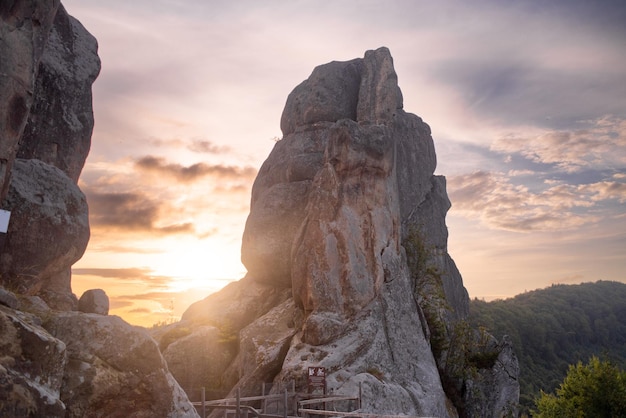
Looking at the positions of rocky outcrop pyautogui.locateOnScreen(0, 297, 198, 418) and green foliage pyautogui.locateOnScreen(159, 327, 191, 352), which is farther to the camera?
green foliage pyautogui.locateOnScreen(159, 327, 191, 352)

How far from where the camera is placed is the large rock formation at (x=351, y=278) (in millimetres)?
29469

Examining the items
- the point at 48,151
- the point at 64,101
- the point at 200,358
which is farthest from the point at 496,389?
the point at 64,101

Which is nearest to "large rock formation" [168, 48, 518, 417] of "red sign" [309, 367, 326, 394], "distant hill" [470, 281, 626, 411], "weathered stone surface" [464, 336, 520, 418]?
"weathered stone surface" [464, 336, 520, 418]

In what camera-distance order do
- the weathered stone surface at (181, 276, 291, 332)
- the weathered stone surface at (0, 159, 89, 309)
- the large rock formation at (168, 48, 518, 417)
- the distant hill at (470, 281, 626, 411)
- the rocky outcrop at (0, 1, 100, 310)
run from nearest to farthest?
the rocky outcrop at (0, 1, 100, 310)
the weathered stone surface at (0, 159, 89, 309)
the large rock formation at (168, 48, 518, 417)
the weathered stone surface at (181, 276, 291, 332)
the distant hill at (470, 281, 626, 411)

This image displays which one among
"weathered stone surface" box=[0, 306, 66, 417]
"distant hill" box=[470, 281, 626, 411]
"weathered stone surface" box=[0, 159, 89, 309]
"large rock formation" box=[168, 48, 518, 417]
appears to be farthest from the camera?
"distant hill" box=[470, 281, 626, 411]

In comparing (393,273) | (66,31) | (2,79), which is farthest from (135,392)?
(393,273)

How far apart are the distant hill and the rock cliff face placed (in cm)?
6095

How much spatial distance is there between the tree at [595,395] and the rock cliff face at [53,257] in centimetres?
2809

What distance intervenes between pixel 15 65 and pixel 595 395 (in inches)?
1357

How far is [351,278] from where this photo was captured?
31.1m

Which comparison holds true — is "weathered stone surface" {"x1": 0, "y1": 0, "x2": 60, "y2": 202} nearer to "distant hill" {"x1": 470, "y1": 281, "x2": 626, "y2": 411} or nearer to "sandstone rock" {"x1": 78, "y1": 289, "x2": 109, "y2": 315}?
"sandstone rock" {"x1": 78, "y1": 289, "x2": 109, "y2": 315}

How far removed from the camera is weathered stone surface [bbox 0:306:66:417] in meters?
9.77

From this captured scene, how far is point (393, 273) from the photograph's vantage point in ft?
111

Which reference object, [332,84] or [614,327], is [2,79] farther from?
[614,327]
